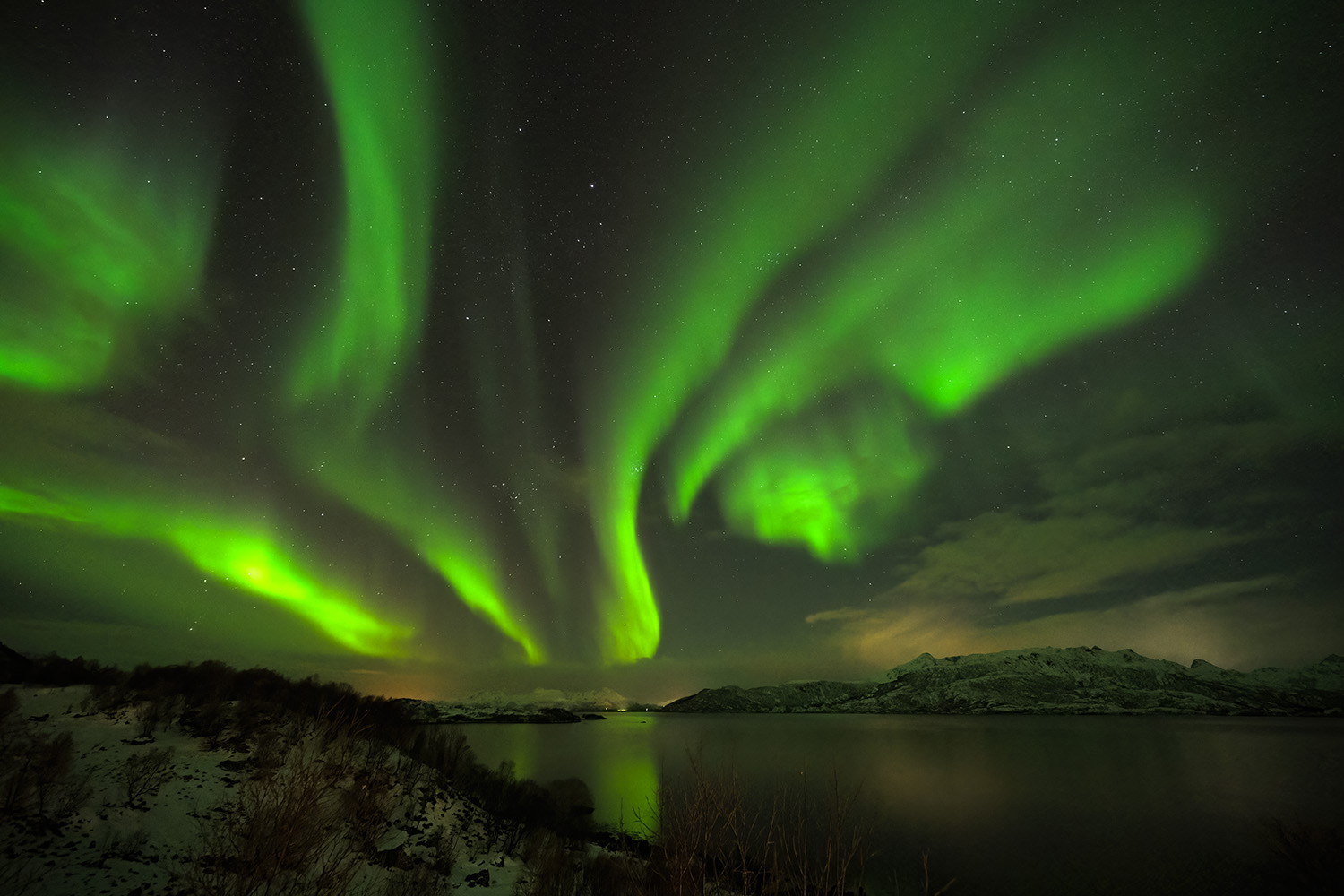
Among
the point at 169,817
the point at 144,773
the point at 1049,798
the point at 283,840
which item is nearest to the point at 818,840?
the point at 283,840

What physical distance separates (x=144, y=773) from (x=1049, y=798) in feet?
190

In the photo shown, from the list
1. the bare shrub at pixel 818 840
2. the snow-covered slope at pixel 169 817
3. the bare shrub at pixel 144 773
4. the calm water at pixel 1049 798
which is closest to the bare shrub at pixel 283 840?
the snow-covered slope at pixel 169 817

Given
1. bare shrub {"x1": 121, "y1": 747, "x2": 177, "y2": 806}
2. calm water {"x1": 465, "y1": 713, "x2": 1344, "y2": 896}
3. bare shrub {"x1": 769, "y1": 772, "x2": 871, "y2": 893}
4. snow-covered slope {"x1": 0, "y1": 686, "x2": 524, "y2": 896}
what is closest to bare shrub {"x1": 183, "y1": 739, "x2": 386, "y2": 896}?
snow-covered slope {"x1": 0, "y1": 686, "x2": 524, "y2": 896}

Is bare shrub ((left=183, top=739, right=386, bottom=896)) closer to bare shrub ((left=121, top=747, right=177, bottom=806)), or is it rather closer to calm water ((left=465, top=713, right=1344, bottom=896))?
bare shrub ((left=121, top=747, right=177, bottom=806))

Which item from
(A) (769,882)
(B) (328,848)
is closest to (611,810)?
(A) (769,882)

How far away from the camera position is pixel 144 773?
1577 cm

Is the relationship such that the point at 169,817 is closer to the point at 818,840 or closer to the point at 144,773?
the point at 144,773

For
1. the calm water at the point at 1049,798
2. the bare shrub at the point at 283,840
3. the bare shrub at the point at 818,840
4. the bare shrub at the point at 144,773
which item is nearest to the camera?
the bare shrub at the point at 283,840

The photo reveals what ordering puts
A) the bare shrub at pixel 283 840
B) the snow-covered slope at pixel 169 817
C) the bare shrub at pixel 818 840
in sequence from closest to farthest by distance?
1. the bare shrub at pixel 283 840
2. the snow-covered slope at pixel 169 817
3. the bare shrub at pixel 818 840

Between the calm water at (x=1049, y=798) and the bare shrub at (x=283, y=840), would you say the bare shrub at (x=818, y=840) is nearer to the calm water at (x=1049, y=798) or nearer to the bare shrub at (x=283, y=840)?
the calm water at (x=1049, y=798)

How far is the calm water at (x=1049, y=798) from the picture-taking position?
90.8ft

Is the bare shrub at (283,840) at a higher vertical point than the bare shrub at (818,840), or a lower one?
higher

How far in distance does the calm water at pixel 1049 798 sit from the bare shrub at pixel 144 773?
1516 centimetres

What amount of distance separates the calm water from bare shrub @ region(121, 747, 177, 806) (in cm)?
1516
